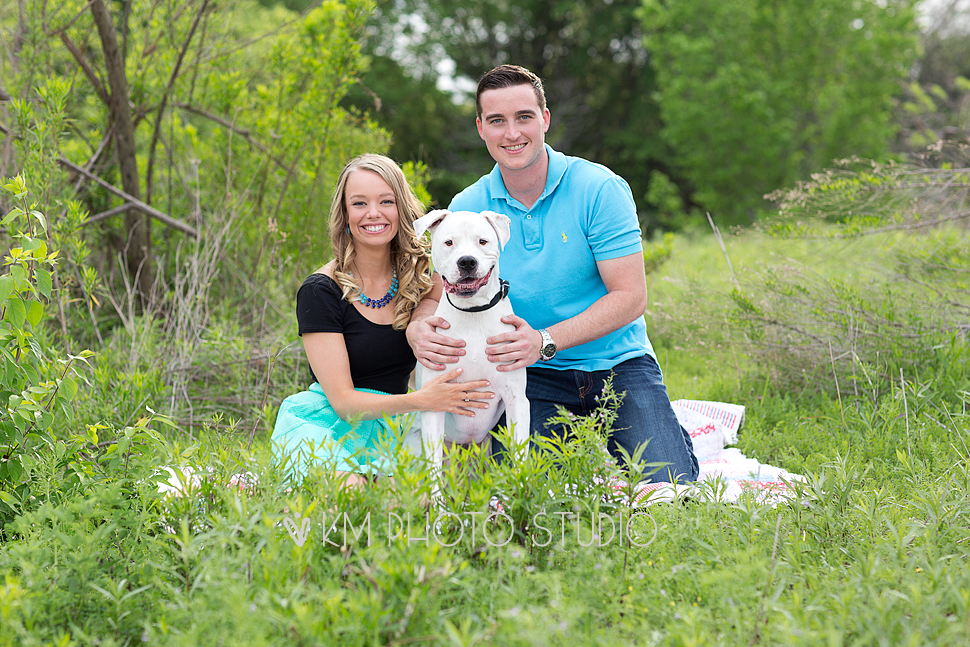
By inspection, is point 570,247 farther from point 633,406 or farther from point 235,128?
point 235,128

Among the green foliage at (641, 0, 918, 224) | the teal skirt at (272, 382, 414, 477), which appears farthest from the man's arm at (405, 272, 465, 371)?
the green foliage at (641, 0, 918, 224)

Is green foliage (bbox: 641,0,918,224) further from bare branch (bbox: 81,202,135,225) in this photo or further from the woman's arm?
the woman's arm

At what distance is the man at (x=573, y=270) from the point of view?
3.36 meters

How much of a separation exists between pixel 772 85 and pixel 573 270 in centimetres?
1339

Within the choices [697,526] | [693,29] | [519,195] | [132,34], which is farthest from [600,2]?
[697,526]

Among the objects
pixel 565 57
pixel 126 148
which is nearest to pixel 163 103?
pixel 126 148

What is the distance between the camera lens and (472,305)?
2.92 metres

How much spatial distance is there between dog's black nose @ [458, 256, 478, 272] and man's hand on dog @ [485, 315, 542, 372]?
305mm

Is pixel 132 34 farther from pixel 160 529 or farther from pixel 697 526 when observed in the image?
pixel 697 526

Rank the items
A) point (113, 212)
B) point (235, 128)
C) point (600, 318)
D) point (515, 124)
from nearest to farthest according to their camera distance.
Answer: point (600, 318)
point (515, 124)
point (113, 212)
point (235, 128)

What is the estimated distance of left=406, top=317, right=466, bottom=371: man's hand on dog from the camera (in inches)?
114

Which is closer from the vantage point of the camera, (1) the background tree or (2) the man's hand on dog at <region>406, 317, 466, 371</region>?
(2) the man's hand on dog at <region>406, 317, 466, 371</region>

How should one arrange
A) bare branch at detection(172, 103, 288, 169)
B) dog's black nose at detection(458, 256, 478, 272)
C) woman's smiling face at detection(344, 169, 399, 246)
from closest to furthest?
dog's black nose at detection(458, 256, 478, 272), woman's smiling face at detection(344, 169, 399, 246), bare branch at detection(172, 103, 288, 169)

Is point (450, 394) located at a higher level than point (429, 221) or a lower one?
lower
